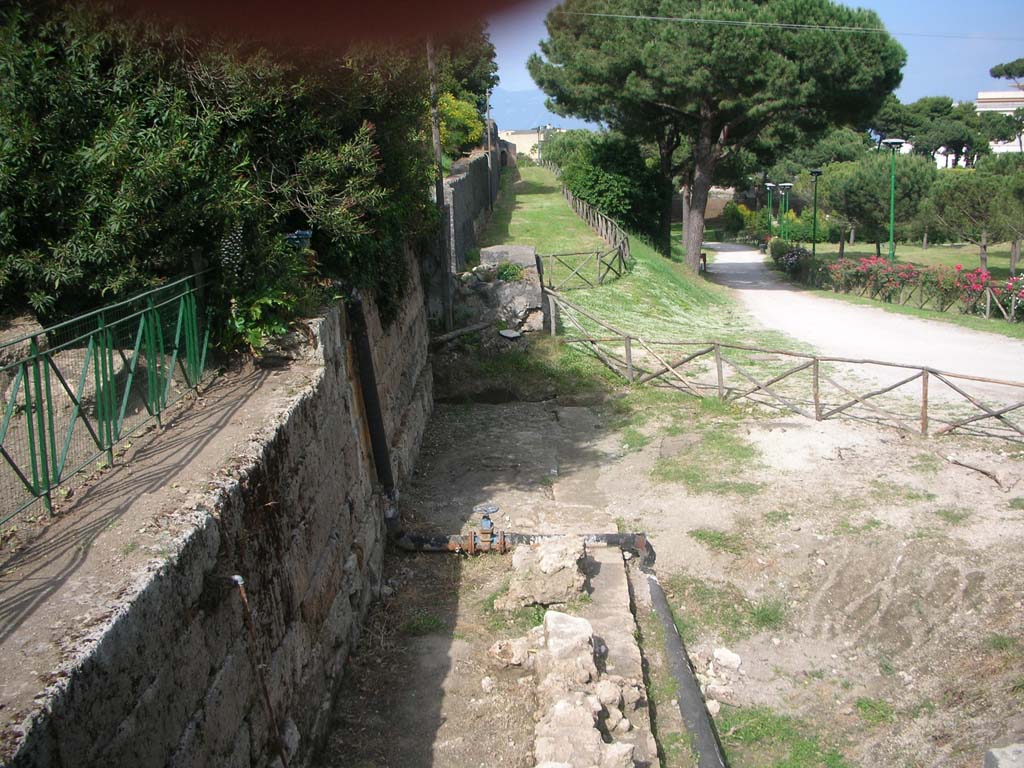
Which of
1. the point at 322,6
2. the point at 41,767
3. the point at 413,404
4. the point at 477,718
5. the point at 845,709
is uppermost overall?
the point at 322,6

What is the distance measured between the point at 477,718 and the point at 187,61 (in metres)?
5.29

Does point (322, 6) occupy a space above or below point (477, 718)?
above

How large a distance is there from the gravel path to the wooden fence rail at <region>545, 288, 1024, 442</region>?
2.89 ft

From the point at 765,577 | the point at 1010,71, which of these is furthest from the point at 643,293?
the point at 1010,71

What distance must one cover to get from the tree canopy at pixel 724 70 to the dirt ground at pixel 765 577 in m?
13.0

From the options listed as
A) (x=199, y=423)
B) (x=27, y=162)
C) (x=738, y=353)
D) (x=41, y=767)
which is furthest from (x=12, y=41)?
(x=738, y=353)

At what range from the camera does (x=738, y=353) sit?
15672 millimetres

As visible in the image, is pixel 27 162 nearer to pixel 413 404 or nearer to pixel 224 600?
pixel 224 600

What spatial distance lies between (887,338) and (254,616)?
17057 mm

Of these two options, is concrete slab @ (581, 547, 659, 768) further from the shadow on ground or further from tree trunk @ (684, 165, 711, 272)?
tree trunk @ (684, 165, 711, 272)

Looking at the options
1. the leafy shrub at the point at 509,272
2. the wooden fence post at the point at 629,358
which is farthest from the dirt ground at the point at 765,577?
the leafy shrub at the point at 509,272

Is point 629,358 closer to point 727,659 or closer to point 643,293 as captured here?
point 643,293

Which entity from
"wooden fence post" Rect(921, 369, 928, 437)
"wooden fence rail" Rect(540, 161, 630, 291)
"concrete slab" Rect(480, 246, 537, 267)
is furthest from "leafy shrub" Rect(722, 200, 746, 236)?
"wooden fence post" Rect(921, 369, 928, 437)

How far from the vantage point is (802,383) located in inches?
543
